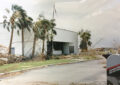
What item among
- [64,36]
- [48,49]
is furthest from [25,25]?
[64,36]

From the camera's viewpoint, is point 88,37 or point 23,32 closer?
point 23,32

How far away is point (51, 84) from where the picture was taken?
6.01 m

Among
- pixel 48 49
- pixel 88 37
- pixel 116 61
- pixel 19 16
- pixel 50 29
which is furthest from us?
pixel 88 37

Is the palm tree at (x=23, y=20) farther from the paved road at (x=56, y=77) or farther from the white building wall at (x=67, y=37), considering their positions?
the paved road at (x=56, y=77)

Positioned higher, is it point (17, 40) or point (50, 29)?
point (50, 29)

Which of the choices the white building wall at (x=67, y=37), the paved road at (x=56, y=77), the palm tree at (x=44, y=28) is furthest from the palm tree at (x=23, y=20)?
the paved road at (x=56, y=77)

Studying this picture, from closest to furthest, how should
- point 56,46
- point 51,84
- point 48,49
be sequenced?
point 51,84
point 48,49
point 56,46

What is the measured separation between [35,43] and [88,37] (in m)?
22.5

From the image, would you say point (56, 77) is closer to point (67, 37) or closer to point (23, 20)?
point (23, 20)

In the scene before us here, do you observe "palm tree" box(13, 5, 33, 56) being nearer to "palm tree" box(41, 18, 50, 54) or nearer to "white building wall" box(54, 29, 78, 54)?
"palm tree" box(41, 18, 50, 54)

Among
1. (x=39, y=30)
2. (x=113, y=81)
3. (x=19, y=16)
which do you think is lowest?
(x=113, y=81)

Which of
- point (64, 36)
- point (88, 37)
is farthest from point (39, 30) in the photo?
point (88, 37)

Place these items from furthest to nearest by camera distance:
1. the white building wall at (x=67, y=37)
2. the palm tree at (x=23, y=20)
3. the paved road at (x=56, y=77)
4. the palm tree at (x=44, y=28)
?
1. the white building wall at (x=67, y=37)
2. the palm tree at (x=44, y=28)
3. the palm tree at (x=23, y=20)
4. the paved road at (x=56, y=77)

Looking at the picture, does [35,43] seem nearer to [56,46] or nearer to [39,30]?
[39,30]
